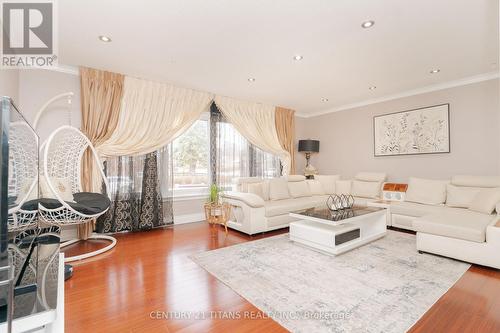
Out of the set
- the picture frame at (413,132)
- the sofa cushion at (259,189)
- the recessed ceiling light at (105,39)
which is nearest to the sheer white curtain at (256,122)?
the sofa cushion at (259,189)

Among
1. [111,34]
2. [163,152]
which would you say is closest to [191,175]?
[163,152]

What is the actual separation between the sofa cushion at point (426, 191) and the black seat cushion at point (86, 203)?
183 inches

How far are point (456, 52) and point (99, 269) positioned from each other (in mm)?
4877

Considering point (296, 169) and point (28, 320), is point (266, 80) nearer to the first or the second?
point (296, 169)

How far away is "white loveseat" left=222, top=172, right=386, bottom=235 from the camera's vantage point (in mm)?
3698

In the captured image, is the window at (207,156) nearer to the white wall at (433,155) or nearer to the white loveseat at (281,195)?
the white loveseat at (281,195)

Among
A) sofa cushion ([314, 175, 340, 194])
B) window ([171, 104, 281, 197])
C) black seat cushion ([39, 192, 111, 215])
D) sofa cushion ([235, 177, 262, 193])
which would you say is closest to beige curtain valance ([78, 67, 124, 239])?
black seat cushion ([39, 192, 111, 215])

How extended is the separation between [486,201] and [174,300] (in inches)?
158

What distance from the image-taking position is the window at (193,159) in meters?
4.52

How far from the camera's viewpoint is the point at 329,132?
6.00m

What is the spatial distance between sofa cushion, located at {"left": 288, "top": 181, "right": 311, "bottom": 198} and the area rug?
5.27 feet

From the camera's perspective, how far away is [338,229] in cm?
299

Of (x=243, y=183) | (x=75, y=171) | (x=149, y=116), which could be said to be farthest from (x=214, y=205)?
(x=75, y=171)

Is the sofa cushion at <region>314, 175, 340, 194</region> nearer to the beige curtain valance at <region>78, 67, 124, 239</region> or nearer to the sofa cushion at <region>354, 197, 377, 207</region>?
the sofa cushion at <region>354, 197, 377, 207</region>
